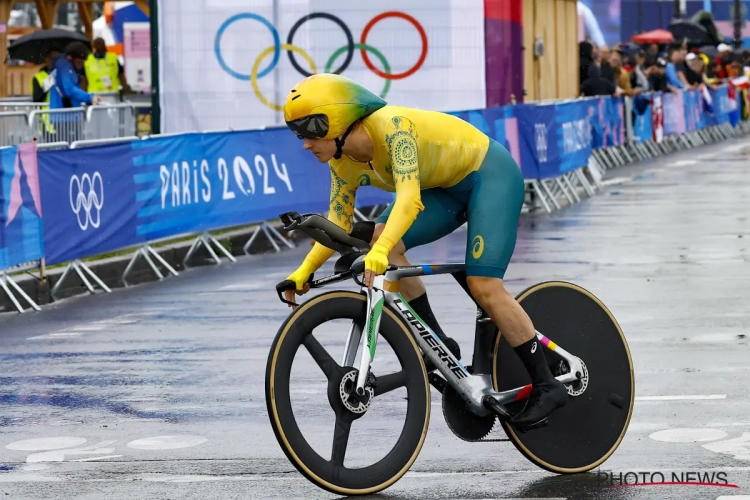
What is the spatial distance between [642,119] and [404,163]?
28564 millimetres

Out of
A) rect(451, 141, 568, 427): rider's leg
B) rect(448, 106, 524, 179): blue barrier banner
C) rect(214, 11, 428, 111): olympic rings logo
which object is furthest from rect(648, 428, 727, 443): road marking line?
rect(214, 11, 428, 111): olympic rings logo

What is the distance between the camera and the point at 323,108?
22.2 feet

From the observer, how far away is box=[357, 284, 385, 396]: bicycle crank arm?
6.73m

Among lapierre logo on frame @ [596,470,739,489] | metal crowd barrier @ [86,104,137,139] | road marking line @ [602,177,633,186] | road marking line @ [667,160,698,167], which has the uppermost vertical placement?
metal crowd barrier @ [86,104,137,139]

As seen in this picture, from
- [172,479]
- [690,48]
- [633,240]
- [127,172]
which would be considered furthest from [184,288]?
[690,48]

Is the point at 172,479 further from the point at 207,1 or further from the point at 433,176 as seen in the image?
the point at 207,1

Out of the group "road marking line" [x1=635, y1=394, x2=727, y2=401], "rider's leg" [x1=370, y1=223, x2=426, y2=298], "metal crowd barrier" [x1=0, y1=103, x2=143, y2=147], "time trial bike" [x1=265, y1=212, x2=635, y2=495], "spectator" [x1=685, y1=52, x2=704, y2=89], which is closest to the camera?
"time trial bike" [x1=265, y1=212, x2=635, y2=495]

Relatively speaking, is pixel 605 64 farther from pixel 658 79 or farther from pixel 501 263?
pixel 501 263

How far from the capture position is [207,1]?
25.0 meters

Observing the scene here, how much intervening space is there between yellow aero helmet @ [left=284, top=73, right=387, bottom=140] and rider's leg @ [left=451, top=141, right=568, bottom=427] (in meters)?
0.58

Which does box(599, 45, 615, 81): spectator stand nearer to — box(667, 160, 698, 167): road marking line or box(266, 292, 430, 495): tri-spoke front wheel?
box(667, 160, 698, 167): road marking line

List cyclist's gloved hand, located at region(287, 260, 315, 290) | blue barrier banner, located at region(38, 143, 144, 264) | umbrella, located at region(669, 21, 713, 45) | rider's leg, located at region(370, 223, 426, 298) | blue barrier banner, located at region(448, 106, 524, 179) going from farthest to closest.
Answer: umbrella, located at region(669, 21, 713, 45), blue barrier banner, located at region(448, 106, 524, 179), blue barrier banner, located at region(38, 143, 144, 264), rider's leg, located at region(370, 223, 426, 298), cyclist's gloved hand, located at region(287, 260, 315, 290)

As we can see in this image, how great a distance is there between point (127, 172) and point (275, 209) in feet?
10.4

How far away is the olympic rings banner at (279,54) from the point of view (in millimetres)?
24969
